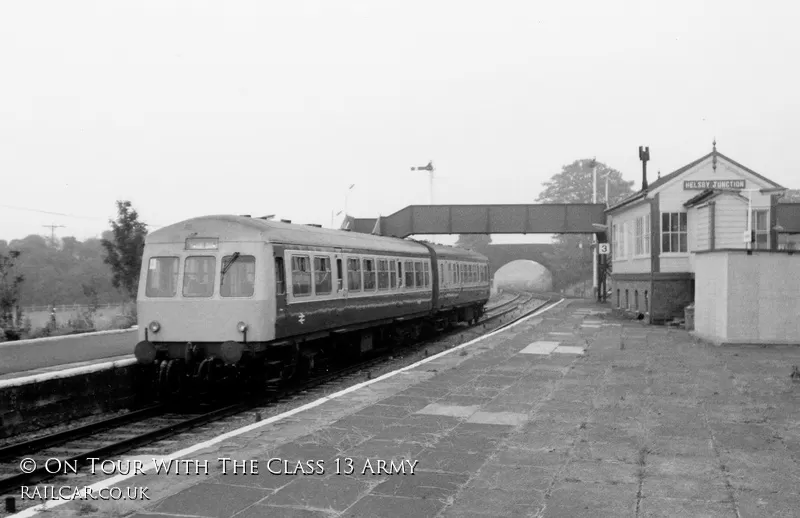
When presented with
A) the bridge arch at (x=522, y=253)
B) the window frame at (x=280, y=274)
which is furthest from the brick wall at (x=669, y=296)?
the bridge arch at (x=522, y=253)

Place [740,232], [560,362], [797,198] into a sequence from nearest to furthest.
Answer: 1. [560,362]
2. [740,232]
3. [797,198]

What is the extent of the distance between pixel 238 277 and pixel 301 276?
1527 millimetres

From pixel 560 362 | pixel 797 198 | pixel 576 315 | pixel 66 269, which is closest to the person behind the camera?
pixel 560 362

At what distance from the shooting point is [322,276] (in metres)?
14.6

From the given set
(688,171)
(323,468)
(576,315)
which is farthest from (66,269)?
(323,468)

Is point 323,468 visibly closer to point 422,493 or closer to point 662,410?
point 422,493

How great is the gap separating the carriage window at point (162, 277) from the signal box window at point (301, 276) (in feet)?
6.47

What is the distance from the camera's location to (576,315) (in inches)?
1193

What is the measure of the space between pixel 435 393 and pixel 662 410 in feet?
10.5

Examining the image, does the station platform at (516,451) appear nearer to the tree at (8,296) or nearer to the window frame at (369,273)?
the window frame at (369,273)

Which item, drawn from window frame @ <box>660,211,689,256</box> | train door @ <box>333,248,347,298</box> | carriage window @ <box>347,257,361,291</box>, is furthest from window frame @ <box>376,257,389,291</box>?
window frame @ <box>660,211,689,256</box>

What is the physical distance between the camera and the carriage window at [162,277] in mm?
12609

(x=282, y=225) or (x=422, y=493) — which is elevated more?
(x=282, y=225)

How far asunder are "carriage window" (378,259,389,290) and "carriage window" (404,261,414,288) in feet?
5.75
